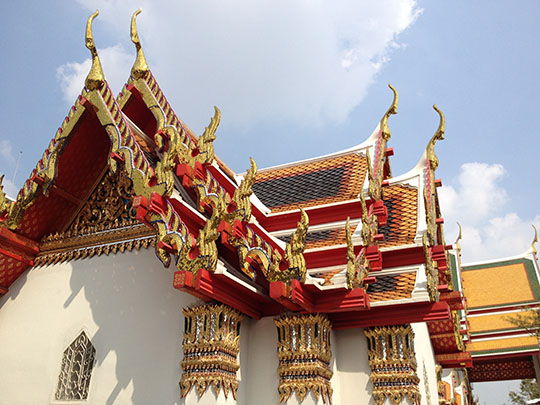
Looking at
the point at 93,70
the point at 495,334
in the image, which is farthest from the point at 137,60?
the point at 495,334

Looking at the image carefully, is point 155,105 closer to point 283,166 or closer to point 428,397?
point 283,166

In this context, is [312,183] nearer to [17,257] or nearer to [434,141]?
[434,141]

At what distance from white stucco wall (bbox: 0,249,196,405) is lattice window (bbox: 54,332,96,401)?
0.08 meters

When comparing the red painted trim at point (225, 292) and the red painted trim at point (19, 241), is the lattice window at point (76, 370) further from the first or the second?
the red painted trim at point (225, 292)

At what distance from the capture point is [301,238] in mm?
4605

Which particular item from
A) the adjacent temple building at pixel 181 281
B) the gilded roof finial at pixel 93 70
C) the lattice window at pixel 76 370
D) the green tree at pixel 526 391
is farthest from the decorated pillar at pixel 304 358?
the green tree at pixel 526 391

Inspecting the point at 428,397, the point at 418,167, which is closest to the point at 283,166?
the point at 418,167

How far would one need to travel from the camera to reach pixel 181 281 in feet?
14.3

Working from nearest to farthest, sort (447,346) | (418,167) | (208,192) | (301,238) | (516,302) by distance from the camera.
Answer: (301,238), (208,192), (418,167), (447,346), (516,302)

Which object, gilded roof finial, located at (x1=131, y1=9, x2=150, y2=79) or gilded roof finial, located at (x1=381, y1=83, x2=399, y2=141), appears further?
gilded roof finial, located at (x1=381, y1=83, x2=399, y2=141)

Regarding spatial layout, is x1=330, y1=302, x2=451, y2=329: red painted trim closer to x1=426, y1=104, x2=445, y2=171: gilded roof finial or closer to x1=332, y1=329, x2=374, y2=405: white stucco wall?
x1=332, y1=329, x2=374, y2=405: white stucco wall

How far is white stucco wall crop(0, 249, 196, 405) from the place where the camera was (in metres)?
4.94

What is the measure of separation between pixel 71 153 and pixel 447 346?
7.96 m

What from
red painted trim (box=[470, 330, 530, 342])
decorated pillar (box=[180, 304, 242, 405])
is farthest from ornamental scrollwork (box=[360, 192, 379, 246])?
red painted trim (box=[470, 330, 530, 342])
